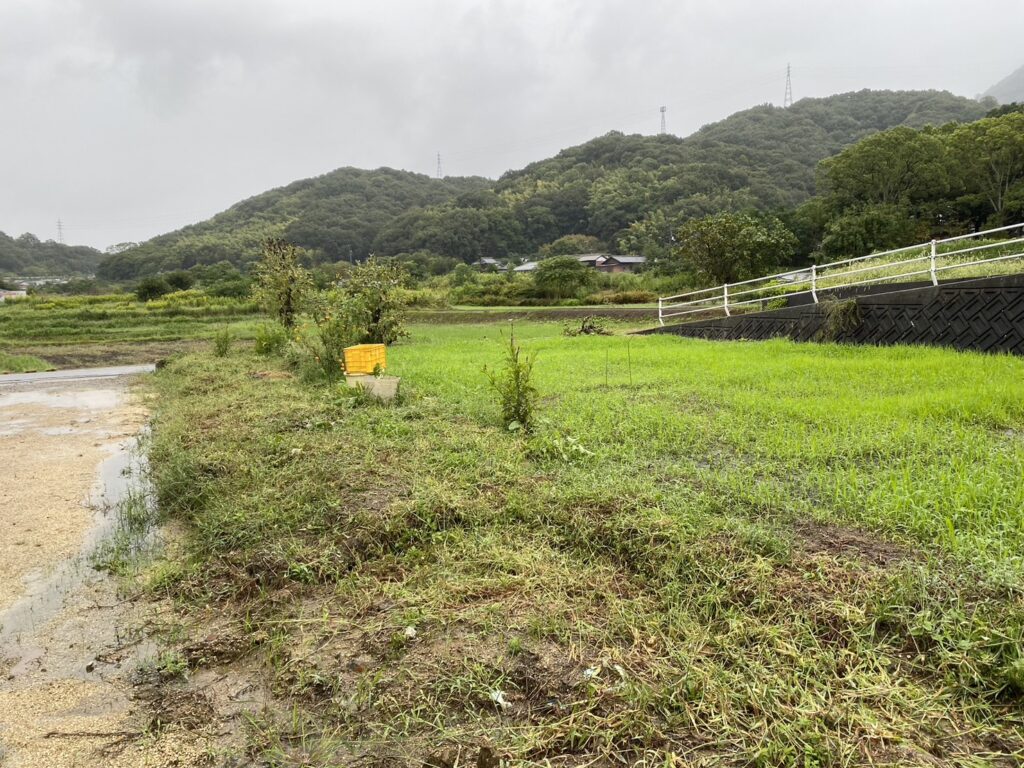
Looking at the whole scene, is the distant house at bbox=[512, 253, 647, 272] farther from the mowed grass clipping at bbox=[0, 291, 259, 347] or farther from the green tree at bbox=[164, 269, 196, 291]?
the mowed grass clipping at bbox=[0, 291, 259, 347]

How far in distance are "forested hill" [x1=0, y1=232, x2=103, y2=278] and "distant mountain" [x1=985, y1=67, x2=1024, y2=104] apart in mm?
178984

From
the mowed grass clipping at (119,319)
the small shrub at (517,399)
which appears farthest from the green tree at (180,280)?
the small shrub at (517,399)

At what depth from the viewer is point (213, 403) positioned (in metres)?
8.09

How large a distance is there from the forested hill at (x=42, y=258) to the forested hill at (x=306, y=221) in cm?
1500

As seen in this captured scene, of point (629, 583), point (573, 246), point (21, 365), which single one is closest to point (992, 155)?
point (573, 246)

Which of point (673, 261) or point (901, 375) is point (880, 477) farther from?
point (673, 261)

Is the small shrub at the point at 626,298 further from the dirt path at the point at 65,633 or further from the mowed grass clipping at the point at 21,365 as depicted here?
the dirt path at the point at 65,633

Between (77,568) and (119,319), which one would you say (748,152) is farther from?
(77,568)

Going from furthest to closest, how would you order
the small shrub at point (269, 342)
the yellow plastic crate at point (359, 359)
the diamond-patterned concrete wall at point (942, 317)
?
the small shrub at point (269, 342) < the yellow plastic crate at point (359, 359) < the diamond-patterned concrete wall at point (942, 317)

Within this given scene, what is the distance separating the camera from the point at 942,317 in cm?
830

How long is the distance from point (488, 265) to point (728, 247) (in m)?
41.1

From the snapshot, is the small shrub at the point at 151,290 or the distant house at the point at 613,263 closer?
the small shrub at the point at 151,290

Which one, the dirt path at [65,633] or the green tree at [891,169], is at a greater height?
the green tree at [891,169]

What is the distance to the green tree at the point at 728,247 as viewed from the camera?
23.1 metres
